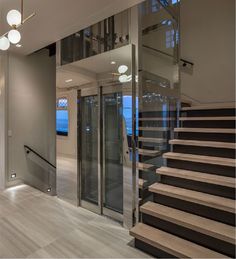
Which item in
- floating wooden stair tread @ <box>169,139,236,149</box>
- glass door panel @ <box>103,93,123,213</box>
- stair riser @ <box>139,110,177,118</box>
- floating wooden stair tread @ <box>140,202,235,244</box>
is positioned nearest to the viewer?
floating wooden stair tread @ <box>140,202,235,244</box>

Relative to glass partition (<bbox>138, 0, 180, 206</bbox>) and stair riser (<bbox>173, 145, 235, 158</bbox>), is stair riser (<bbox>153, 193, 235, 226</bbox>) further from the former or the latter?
stair riser (<bbox>173, 145, 235, 158</bbox>)

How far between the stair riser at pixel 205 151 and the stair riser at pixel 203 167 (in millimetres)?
241

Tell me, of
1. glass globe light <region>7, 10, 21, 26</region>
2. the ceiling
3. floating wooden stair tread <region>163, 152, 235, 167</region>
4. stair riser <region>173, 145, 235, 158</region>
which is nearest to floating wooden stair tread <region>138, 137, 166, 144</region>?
stair riser <region>173, 145, 235, 158</region>

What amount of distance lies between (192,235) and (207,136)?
148 cm

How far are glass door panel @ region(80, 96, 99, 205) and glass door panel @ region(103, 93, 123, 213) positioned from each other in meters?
0.22

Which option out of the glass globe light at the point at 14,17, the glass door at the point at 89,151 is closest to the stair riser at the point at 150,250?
the glass door at the point at 89,151

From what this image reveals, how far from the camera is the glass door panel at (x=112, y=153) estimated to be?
10.6ft

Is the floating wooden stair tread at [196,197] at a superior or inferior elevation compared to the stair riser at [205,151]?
inferior

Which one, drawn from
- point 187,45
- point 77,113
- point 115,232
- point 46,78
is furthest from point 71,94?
point 187,45

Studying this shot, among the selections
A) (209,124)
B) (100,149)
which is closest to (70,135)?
(100,149)

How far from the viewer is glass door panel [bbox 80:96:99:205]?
11.7 feet

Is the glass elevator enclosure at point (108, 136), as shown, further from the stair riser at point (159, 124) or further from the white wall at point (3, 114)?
the white wall at point (3, 114)

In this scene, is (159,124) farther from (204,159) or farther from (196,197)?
(196,197)

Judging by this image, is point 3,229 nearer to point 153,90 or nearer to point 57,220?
point 57,220
